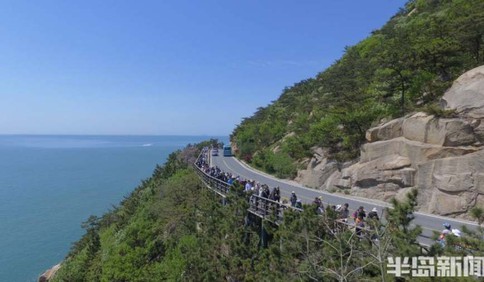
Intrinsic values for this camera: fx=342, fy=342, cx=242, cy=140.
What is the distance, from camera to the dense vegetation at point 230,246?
7898 mm

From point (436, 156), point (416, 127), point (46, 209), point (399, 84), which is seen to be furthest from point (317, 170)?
point (46, 209)

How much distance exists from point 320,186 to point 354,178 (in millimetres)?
4593

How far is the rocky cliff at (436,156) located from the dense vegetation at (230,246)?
327 inches

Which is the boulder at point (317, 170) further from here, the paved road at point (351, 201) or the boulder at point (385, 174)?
the boulder at point (385, 174)

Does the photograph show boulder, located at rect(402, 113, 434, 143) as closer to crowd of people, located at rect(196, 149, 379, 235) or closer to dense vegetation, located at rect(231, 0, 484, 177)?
dense vegetation, located at rect(231, 0, 484, 177)

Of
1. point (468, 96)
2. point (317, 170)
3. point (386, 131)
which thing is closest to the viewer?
point (468, 96)

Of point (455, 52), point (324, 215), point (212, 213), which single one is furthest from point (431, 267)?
point (455, 52)

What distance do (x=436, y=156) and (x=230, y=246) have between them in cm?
1155

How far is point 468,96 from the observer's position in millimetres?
17531

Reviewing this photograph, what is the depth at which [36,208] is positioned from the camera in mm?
53438

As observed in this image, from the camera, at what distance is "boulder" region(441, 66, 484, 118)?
17000 millimetres

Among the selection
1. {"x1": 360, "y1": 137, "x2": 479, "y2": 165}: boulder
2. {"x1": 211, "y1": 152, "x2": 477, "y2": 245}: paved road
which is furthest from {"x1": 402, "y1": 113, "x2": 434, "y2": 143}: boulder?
{"x1": 211, "y1": 152, "x2": 477, "y2": 245}: paved road

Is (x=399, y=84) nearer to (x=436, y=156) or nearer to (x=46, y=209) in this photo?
(x=436, y=156)

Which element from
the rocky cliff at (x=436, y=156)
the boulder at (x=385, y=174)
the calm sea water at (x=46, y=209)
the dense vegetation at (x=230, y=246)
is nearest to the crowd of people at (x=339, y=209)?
the dense vegetation at (x=230, y=246)
